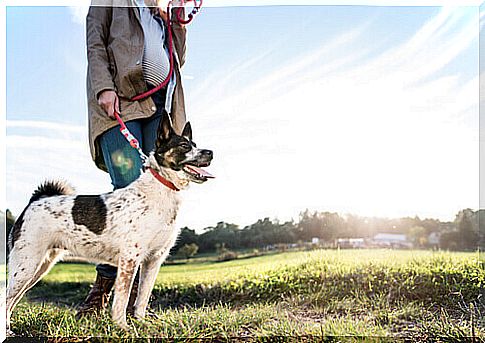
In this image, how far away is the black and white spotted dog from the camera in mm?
2732

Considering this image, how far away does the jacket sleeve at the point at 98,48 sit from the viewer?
110 inches

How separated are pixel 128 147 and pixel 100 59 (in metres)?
0.40

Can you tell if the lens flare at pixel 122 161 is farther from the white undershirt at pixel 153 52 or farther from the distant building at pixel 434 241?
the distant building at pixel 434 241

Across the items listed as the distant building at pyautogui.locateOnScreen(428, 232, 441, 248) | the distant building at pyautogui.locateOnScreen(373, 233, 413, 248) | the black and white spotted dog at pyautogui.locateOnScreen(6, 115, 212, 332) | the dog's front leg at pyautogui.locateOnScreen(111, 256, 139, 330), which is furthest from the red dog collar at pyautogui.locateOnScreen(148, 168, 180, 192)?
the distant building at pyautogui.locateOnScreen(428, 232, 441, 248)

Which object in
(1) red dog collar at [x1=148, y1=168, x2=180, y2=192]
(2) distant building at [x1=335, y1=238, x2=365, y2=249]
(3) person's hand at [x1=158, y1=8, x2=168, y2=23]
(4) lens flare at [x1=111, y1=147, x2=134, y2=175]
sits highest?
(3) person's hand at [x1=158, y1=8, x2=168, y2=23]

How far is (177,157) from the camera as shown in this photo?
9.04 ft

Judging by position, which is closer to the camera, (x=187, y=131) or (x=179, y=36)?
(x=187, y=131)

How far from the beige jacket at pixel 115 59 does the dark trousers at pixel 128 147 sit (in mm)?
47

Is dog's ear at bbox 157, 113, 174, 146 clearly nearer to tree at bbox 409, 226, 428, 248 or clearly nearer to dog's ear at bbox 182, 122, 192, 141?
dog's ear at bbox 182, 122, 192, 141

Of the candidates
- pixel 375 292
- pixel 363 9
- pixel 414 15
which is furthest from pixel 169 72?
pixel 375 292

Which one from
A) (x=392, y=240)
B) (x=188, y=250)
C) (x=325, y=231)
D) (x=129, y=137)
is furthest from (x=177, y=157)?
(x=392, y=240)

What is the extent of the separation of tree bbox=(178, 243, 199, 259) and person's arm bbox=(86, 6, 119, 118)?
1.07 m

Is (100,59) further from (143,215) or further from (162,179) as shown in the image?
(143,215)

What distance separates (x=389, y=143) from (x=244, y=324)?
47.2 inches
